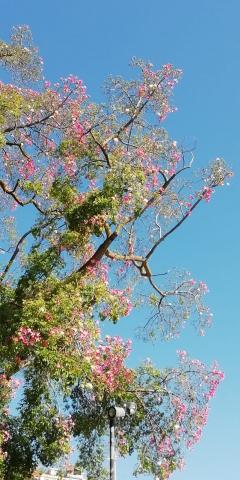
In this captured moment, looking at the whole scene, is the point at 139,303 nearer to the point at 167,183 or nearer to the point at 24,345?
the point at 167,183

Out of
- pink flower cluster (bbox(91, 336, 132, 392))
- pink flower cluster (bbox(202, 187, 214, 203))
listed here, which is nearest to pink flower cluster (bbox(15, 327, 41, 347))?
pink flower cluster (bbox(91, 336, 132, 392))

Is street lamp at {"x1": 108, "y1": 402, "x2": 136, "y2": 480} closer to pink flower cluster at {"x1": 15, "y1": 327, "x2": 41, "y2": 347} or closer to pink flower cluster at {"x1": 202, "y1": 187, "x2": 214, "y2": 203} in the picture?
pink flower cluster at {"x1": 15, "y1": 327, "x2": 41, "y2": 347}

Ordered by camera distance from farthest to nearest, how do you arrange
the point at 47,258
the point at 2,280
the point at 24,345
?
the point at 2,280 → the point at 47,258 → the point at 24,345

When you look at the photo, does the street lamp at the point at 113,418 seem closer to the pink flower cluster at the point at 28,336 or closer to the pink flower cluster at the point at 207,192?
the pink flower cluster at the point at 28,336

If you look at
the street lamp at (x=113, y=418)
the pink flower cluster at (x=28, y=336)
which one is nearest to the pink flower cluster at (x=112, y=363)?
the street lamp at (x=113, y=418)

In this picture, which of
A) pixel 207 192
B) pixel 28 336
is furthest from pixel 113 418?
pixel 207 192

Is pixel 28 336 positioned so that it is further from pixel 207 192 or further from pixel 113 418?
pixel 207 192

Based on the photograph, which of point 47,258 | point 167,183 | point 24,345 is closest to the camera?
point 24,345

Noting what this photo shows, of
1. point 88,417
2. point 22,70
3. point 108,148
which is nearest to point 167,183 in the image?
point 108,148

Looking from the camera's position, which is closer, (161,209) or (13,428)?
(13,428)

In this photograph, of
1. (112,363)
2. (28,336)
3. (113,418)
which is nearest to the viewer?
(113,418)

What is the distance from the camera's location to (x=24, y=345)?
38.3 feet

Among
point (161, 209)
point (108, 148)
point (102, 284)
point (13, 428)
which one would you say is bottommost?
point (13, 428)

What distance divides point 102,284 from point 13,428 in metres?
3.65
